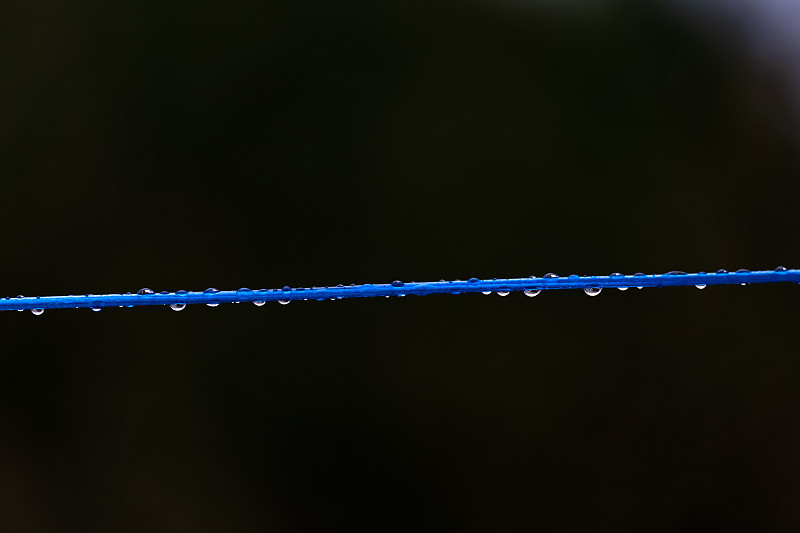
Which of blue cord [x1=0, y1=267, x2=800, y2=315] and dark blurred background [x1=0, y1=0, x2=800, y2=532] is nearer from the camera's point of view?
blue cord [x1=0, y1=267, x2=800, y2=315]

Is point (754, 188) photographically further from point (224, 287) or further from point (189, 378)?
point (189, 378)

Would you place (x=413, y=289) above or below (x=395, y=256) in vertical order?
below

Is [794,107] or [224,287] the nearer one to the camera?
[224,287]

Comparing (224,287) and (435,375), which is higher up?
(224,287)

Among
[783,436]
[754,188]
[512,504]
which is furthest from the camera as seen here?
[754,188]

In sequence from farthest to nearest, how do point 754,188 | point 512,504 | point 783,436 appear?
1. point 754,188
2. point 783,436
3. point 512,504

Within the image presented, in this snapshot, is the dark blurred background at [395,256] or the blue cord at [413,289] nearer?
the blue cord at [413,289]

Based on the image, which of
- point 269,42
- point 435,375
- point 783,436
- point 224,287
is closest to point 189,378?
point 224,287

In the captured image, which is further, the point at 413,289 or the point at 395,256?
the point at 395,256
